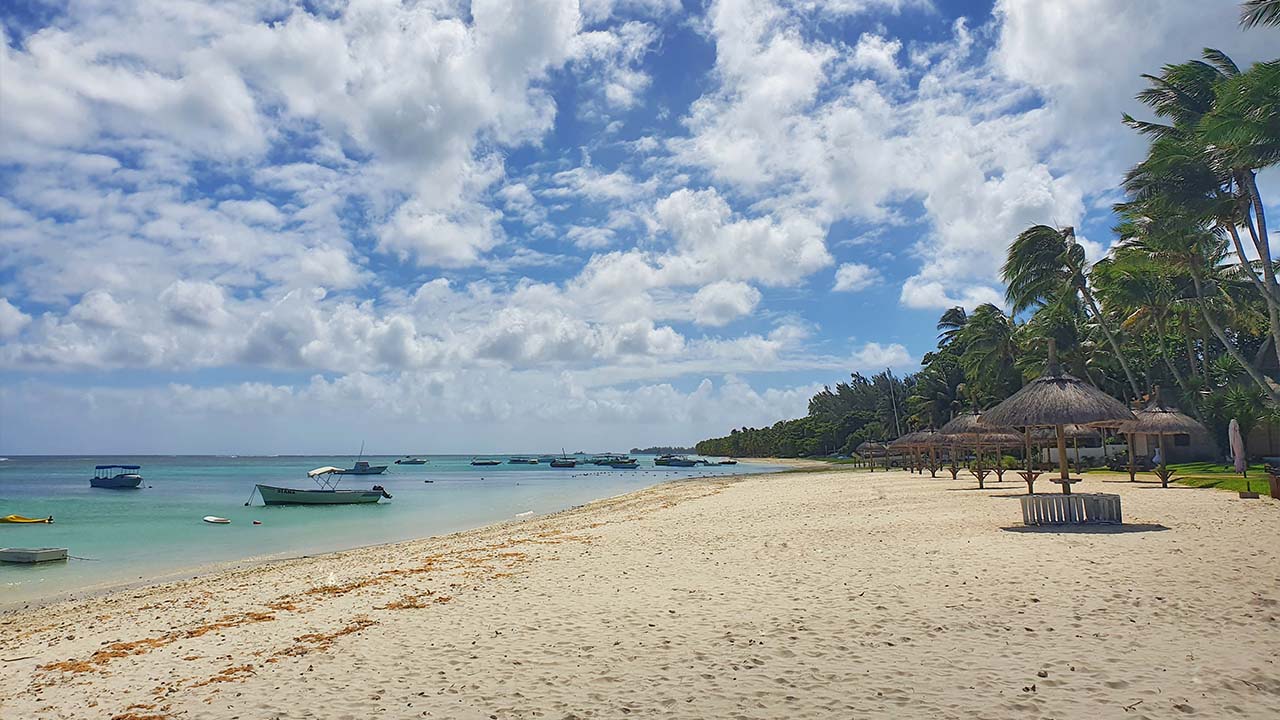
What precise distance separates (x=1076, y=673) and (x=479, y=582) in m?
7.27

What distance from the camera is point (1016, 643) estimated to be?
244 inches

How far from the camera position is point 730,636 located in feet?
22.1

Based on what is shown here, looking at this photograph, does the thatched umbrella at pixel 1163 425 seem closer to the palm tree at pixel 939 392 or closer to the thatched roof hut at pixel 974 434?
the thatched roof hut at pixel 974 434

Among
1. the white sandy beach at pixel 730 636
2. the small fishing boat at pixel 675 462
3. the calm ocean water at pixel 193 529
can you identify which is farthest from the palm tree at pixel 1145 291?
the small fishing boat at pixel 675 462

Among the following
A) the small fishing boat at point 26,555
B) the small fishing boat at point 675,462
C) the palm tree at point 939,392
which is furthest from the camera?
the small fishing boat at point 675,462

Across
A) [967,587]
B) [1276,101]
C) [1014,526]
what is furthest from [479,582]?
[1276,101]

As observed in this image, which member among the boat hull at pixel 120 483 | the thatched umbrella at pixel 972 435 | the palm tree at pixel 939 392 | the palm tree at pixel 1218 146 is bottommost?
the boat hull at pixel 120 483

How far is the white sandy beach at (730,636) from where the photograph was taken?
5.28 meters

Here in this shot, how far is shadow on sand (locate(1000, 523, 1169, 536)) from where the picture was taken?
37.9ft

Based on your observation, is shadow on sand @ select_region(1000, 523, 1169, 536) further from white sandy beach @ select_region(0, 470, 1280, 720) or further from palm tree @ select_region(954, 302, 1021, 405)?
palm tree @ select_region(954, 302, 1021, 405)

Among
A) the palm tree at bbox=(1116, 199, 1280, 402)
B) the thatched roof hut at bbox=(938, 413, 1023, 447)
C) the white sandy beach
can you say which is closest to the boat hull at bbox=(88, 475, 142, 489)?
the white sandy beach

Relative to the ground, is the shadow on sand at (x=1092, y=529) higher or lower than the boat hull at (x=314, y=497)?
higher

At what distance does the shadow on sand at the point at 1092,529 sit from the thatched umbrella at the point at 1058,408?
6.28ft

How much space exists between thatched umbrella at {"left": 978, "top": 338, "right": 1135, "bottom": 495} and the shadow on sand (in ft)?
6.28
